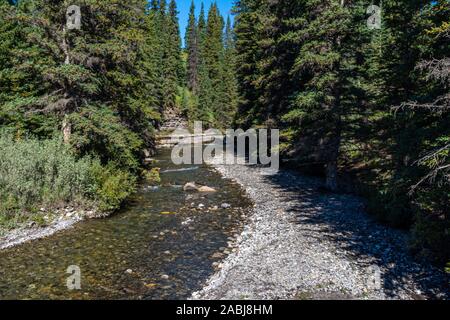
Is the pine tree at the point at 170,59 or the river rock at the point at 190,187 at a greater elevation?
the pine tree at the point at 170,59

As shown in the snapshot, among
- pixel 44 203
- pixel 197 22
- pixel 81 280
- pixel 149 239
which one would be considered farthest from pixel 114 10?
pixel 197 22

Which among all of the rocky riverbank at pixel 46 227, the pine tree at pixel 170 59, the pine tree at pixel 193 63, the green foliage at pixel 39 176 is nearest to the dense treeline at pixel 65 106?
the green foliage at pixel 39 176

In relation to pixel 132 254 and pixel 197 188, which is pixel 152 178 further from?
pixel 132 254

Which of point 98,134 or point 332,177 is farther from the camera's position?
point 332,177

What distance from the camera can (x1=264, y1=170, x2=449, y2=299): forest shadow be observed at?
26.3ft

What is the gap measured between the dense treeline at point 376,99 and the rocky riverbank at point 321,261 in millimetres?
1002

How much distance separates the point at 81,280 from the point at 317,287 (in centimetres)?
623

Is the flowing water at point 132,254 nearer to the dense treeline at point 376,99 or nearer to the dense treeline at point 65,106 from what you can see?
the dense treeline at point 65,106

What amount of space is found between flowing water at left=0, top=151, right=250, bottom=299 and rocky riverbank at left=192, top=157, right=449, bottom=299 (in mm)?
935

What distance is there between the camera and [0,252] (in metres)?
10.1

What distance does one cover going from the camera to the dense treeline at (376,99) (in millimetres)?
8719

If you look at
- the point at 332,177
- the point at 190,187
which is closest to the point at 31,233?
the point at 190,187

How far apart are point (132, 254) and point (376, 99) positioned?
39.4 feet

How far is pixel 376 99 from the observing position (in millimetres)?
14273
